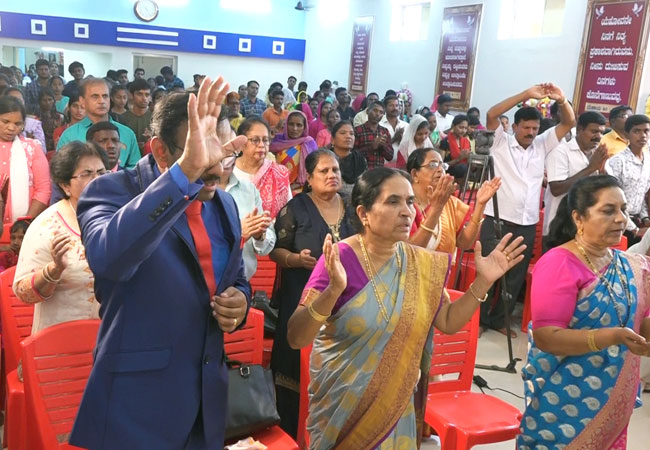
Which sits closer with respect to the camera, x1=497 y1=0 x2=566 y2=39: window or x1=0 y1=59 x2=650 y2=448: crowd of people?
x1=0 y1=59 x2=650 y2=448: crowd of people

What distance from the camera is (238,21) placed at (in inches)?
609

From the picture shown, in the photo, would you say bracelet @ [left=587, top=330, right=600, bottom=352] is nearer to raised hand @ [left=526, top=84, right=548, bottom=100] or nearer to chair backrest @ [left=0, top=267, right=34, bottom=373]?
chair backrest @ [left=0, top=267, right=34, bottom=373]

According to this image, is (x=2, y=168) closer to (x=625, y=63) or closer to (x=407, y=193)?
(x=407, y=193)

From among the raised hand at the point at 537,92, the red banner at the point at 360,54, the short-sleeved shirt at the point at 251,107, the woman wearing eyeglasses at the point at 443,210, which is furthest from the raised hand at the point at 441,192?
the red banner at the point at 360,54

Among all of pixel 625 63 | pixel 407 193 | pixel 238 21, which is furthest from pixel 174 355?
pixel 238 21

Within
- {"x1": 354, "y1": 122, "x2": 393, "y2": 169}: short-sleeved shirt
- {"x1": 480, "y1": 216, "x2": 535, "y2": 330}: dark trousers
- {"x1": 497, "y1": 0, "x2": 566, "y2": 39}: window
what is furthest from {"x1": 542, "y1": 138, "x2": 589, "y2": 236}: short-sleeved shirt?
{"x1": 497, "y1": 0, "x2": 566, "y2": 39}: window

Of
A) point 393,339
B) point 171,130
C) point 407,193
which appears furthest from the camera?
point 407,193

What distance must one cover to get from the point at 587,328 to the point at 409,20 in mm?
11717

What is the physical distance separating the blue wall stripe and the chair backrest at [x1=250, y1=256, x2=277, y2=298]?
12.1 m

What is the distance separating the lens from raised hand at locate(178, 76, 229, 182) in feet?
3.58

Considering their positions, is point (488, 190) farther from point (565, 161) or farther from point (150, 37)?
point (150, 37)

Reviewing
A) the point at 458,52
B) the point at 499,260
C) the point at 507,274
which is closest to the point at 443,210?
the point at 499,260

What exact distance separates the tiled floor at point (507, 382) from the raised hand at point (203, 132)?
2194 millimetres

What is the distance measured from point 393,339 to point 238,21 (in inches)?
584
